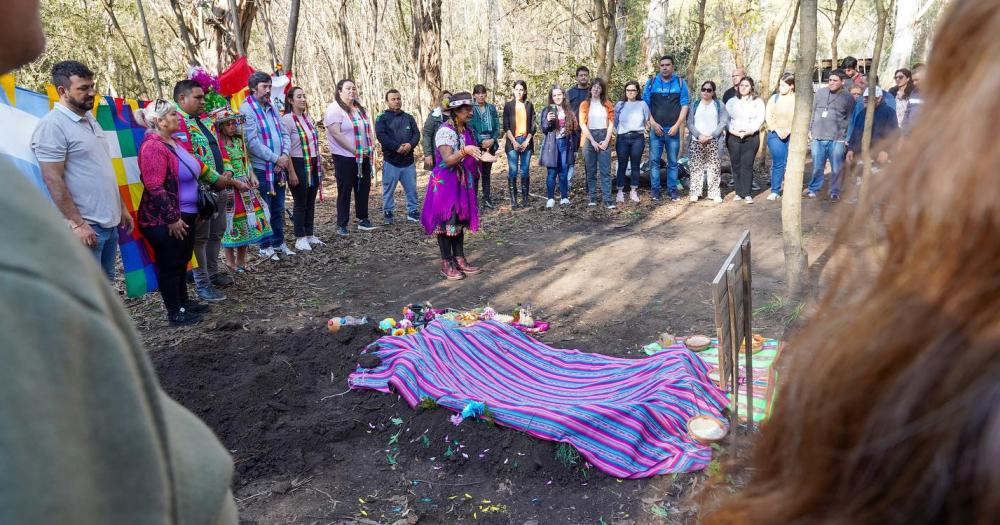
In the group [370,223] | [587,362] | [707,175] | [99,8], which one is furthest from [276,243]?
[99,8]

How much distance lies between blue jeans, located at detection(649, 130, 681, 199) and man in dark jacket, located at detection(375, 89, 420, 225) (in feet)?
11.8

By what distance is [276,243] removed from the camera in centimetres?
705

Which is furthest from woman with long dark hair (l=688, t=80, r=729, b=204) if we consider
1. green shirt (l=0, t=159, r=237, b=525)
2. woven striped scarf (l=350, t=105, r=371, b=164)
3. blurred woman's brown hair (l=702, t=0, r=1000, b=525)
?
green shirt (l=0, t=159, r=237, b=525)

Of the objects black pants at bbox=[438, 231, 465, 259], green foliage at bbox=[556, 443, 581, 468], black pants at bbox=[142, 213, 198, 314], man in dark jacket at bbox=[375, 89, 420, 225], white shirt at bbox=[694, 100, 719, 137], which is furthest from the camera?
white shirt at bbox=[694, 100, 719, 137]

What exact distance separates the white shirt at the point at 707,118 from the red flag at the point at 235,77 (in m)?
6.12

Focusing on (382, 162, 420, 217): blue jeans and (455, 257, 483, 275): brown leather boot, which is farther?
(382, 162, 420, 217): blue jeans

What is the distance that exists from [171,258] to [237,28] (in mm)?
3678

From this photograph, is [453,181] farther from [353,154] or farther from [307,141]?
[353,154]

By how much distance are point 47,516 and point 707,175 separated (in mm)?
9705

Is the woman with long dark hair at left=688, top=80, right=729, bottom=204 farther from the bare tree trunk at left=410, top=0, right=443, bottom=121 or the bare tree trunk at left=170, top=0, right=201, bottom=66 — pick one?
the bare tree trunk at left=170, top=0, right=201, bottom=66

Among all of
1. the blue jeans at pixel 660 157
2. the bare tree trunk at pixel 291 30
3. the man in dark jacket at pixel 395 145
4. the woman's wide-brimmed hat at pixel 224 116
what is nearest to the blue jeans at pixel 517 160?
the man in dark jacket at pixel 395 145

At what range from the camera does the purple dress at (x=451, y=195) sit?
234 inches

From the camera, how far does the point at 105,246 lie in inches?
186

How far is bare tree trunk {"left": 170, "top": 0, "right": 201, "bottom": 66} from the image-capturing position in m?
7.62
